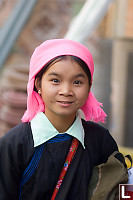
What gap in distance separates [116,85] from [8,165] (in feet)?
9.68

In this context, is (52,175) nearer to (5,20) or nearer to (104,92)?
(104,92)

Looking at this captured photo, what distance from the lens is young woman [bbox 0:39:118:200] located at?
6.24 ft

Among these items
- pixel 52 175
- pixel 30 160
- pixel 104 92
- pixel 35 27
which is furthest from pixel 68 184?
pixel 35 27

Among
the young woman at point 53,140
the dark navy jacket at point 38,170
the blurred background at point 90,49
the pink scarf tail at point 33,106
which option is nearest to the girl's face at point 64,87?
the young woman at point 53,140

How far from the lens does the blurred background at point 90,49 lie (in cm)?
445

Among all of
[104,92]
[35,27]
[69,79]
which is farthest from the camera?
[35,27]

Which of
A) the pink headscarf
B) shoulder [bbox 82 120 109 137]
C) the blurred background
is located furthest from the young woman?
the blurred background

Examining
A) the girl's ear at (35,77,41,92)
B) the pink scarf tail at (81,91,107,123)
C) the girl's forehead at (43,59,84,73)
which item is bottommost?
the pink scarf tail at (81,91,107,123)

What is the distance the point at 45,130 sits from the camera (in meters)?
2.00

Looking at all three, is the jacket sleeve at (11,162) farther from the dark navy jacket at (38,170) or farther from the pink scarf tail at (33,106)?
the pink scarf tail at (33,106)

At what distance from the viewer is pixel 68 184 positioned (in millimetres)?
1955

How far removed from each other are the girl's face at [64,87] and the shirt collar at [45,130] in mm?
98

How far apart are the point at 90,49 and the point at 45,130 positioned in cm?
229

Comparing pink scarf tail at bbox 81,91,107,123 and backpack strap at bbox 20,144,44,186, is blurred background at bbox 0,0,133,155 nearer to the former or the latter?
pink scarf tail at bbox 81,91,107,123
